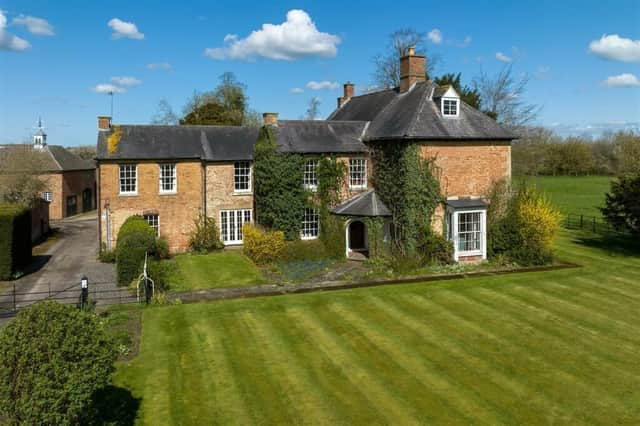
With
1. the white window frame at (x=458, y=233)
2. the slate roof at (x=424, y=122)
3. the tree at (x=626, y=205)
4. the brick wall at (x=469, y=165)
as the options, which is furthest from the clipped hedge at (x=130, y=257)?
the tree at (x=626, y=205)

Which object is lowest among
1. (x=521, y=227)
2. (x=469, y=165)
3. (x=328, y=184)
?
(x=521, y=227)

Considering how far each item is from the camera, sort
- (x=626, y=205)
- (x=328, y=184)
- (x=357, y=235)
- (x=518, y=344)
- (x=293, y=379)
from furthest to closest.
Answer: (x=357, y=235)
(x=626, y=205)
(x=328, y=184)
(x=518, y=344)
(x=293, y=379)

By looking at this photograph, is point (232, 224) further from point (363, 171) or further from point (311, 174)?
point (363, 171)

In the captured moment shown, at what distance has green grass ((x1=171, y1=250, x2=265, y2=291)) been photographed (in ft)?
75.6

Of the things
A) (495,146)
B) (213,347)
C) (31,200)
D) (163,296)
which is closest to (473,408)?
(213,347)

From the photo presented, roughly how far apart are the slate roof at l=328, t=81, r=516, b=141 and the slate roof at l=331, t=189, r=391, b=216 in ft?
10.4

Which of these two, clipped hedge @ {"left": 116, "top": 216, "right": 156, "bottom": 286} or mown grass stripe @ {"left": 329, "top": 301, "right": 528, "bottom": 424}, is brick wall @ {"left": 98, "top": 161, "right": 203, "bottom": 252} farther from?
mown grass stripe @ {"left": 329, "top": 301, "right": 528, "bottom": 424}

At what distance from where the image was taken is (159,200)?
30.6 metres

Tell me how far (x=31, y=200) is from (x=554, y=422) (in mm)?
36802

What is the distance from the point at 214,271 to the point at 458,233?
39.4 feet

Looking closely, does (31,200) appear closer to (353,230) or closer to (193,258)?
(193,258)

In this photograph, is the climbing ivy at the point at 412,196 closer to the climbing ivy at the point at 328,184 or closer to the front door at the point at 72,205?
the climbing ivy at the point at 328,184

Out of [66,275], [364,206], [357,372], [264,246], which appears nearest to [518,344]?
[357,372]

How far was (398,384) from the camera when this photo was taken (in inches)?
519
